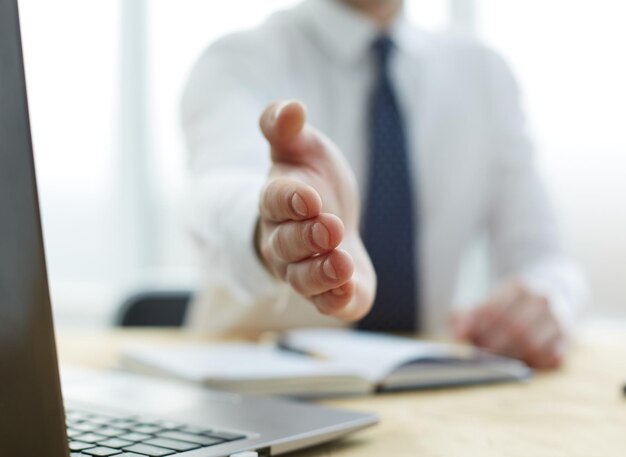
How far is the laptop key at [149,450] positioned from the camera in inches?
18.3

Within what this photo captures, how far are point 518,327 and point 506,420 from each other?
42 centimetres

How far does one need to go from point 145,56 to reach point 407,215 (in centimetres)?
203

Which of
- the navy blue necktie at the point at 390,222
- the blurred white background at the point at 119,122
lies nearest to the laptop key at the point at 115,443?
the navy blue necktie at the point at 390,222

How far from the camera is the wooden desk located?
23.0 inches

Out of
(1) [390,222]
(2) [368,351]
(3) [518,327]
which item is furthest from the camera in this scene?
(1) [390,222]

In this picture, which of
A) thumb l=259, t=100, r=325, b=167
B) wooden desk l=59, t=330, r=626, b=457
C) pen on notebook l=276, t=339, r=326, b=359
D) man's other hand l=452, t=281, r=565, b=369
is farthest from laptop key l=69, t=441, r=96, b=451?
man's other hand l=452, t=281, r=565, b=369

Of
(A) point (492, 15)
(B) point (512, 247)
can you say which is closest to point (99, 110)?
(A) point (492, 15)

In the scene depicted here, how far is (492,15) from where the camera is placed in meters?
2.73

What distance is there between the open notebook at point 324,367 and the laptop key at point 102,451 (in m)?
0.34

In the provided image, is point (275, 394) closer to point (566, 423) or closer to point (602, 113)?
point (566, 423)

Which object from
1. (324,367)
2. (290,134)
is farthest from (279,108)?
(324,367)

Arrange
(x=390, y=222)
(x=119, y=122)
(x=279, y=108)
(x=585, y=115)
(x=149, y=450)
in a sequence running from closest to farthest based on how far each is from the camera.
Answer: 1. (x=149, y=450)
2. (x=279, y=108)
3. (x=390, y=222)
4. (x=585, y=115)
5. (x=119, y=122)

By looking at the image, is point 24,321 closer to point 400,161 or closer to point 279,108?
point 279,108

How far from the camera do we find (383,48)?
1.60m
